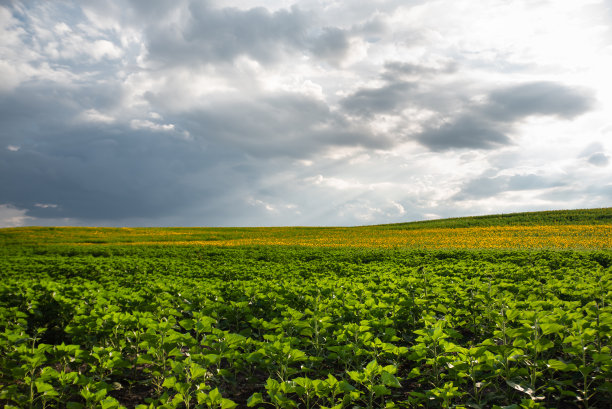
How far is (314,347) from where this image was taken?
18.9ft

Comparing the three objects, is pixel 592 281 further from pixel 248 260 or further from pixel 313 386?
pixel 248 260

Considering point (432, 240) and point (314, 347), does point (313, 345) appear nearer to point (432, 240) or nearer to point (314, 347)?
point (314, 347)

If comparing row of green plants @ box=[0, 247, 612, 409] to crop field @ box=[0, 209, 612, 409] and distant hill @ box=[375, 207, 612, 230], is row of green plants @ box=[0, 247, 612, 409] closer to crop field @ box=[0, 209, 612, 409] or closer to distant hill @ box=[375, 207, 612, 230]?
crop field @ box=[0, 209, 612, 409]

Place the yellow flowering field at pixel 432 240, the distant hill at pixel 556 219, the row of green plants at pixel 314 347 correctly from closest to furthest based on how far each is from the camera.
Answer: the row of green plants at pixel 314 347, the yellow flowering field at pixel 432 240, the distant hill at pixel 556 219

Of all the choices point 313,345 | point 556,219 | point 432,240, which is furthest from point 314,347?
point 556,219

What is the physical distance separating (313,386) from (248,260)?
16921 mm

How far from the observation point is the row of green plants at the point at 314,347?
13.2 feet

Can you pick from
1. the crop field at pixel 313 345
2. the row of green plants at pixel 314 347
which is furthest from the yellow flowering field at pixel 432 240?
the row of green plants at pixel 314 347

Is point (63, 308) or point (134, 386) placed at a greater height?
point (63, 308)

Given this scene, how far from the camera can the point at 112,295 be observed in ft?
26.4

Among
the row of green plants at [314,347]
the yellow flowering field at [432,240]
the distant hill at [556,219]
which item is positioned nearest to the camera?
the row of green plants at [314,347]

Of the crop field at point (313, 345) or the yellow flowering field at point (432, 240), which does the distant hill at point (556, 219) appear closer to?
the yellow flowering field at point (432, 240)

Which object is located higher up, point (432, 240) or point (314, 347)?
point (314, 347)

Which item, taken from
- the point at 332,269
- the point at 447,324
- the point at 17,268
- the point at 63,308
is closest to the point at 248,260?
the point at 332,269
